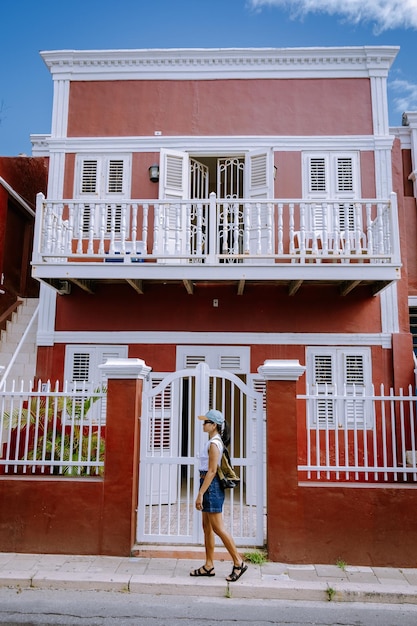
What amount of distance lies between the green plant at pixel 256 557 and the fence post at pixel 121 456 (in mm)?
1322

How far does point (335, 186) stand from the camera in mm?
9625

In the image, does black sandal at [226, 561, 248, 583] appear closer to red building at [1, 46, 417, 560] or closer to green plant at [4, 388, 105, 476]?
green plant at [4, 388, 105, 476]

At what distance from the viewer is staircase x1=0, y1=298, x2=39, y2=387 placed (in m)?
9.24

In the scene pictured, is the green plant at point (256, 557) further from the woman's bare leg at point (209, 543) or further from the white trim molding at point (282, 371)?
the white trim molding at point (282, 371)

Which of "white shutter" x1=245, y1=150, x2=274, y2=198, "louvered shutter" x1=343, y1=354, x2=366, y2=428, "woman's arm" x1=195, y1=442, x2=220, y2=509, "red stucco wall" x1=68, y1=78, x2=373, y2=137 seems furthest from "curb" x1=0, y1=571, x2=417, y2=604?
"red stucco wall" x1=68, y1=78, x2=373, y2=137

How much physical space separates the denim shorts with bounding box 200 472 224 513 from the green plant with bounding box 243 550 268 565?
2.87ft

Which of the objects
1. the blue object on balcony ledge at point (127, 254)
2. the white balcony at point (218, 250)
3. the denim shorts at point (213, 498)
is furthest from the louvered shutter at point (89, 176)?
the denim shorts at point (213, 498)

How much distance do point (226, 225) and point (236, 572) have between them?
4907 millimetres

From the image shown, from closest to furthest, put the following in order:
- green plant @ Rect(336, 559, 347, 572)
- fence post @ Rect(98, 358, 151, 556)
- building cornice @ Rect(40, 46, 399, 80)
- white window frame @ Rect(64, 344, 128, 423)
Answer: green plant @ Rect(336, 559, 347, 572)
fence post @ Rect(98, 358, 151, 556)
white window frame @ Rect(64, 344, 128, 423)
building cornice @ Rect(40, 46, 399, 80)

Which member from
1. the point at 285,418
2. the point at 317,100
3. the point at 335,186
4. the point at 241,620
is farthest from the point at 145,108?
the point at 241,620

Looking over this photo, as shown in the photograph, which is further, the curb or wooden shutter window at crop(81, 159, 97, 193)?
wooden shutter window at crop(81, 159, 97, 193)

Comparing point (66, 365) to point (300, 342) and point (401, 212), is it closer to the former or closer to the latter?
point (300, 342)

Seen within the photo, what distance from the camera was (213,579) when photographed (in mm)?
5156

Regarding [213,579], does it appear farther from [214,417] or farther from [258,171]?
[258,171]
